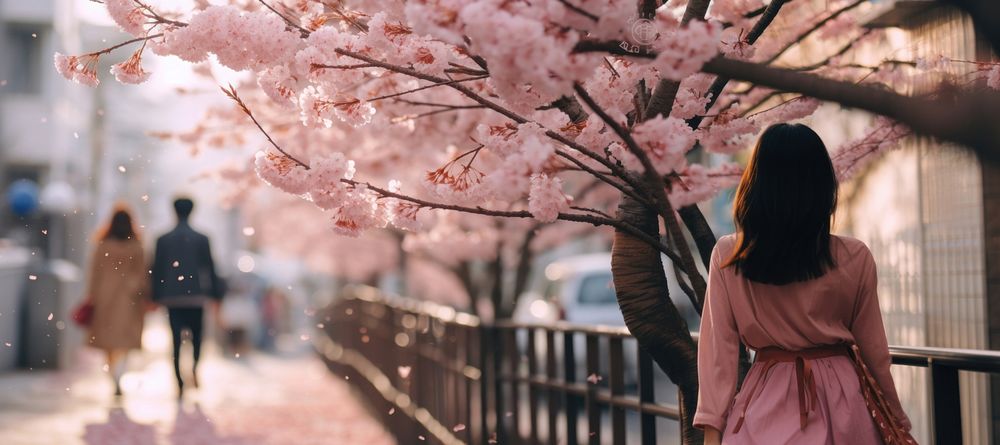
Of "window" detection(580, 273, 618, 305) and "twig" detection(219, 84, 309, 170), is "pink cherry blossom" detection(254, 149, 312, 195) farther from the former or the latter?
"window" detection(580, 273, 618, 305)

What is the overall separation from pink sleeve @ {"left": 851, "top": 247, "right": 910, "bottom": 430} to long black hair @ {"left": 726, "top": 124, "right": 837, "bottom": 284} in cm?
12

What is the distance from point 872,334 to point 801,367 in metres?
0.22

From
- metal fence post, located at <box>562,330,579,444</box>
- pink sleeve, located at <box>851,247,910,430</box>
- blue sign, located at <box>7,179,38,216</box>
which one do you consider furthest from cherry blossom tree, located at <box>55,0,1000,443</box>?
blue sign, located at <box>7,179,38,216</box>

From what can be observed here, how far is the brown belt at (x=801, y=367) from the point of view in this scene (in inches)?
127

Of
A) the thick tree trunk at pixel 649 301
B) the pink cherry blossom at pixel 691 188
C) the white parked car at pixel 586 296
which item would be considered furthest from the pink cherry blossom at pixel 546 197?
the white parked car at pixel 586 296

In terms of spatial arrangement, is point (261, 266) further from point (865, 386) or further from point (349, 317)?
point (865, 386)

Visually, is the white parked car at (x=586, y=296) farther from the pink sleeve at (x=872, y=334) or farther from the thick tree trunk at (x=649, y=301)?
the pink sleeve at (x=872, y=334)

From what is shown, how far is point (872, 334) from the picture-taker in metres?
3.33

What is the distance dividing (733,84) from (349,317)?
12.4 meters

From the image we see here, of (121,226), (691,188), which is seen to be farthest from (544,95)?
(121,226)

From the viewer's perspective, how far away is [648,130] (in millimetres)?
3230

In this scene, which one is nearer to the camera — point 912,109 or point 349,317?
point 912,109

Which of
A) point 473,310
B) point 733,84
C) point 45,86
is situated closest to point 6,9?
point 45,86

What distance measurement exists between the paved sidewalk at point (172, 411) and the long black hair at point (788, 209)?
699 cm
